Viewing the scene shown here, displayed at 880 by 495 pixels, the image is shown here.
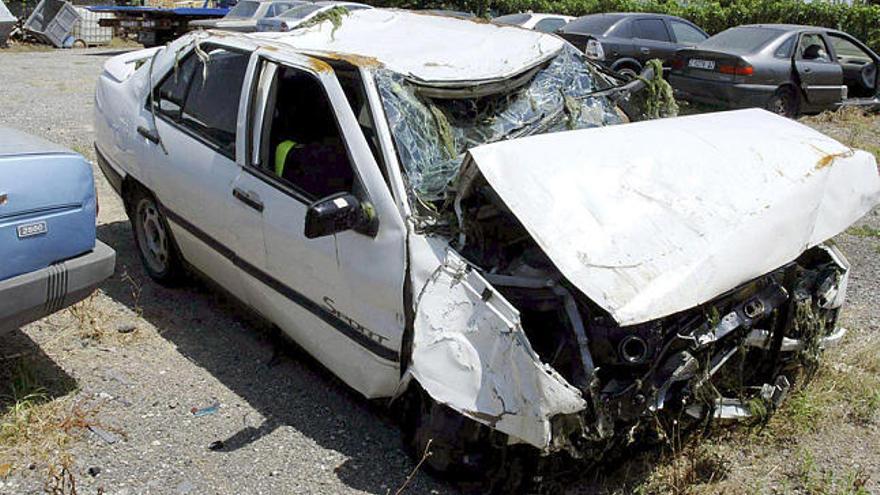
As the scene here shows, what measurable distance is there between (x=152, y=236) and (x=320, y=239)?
2033mm

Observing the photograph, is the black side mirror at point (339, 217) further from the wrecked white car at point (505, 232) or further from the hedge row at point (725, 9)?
the hedge row at point (725, 9)

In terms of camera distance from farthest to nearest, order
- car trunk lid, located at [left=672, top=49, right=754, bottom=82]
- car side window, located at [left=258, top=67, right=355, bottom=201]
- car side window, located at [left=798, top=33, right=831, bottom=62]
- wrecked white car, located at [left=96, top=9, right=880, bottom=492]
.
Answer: car side window, located at [left=798, top=33, right=831, bottom=62], car trunk lid, located at [left=672, top=49, right=754, bottom=82], car side window, located at [left=258, top=67, right=355, bottom=201], wrecked white car, located at [left=96, top=9, right=880, bottom=492]

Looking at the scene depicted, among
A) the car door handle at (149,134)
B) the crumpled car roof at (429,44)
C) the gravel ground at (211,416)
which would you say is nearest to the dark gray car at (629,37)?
the crumpled car roof at (429,44)

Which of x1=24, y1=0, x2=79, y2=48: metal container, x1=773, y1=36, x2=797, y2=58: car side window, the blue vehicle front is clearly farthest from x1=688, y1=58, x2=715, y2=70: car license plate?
x1=24, y1=0, x2=79, y2=48: metal container

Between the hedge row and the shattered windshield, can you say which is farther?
the hedge row

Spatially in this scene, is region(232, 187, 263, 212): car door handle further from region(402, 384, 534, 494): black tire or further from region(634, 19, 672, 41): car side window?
region(634, 19, 672, 41): car side window

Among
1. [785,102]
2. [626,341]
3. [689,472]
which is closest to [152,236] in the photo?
[626,341]

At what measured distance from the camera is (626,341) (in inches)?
126

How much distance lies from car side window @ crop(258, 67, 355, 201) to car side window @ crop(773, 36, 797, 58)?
9.45 meters

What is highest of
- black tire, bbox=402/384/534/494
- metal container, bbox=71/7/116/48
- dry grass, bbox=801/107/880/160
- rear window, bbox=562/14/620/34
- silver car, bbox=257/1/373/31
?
black tire, bbox=402/384/534/494

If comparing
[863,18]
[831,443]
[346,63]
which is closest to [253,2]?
[863,18]

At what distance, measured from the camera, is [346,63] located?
3936 millimetres

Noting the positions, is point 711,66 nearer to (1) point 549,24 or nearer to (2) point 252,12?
(1) point 549,24

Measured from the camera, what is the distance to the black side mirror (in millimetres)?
3338
